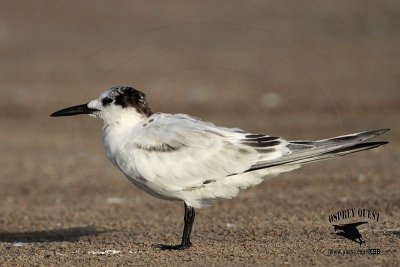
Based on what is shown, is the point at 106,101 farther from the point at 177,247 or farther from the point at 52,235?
the point at 52,235

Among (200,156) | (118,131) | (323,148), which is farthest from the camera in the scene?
(118,131)

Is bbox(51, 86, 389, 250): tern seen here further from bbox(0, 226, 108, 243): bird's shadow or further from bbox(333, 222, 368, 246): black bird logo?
bbox(0, 226, 108, 243): bird's shadow

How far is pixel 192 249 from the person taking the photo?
6.83 metres

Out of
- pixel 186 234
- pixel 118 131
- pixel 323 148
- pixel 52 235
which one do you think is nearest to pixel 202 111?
pixel 52 235

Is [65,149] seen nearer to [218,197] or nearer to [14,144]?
[14,144]

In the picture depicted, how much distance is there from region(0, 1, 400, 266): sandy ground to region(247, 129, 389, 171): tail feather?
2.30 ft

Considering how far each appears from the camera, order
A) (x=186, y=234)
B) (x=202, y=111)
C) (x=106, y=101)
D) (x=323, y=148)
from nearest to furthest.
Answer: (x=323, y=148) → (x=186, y=234) → (x=106, y=101) → (x=202, y=111)

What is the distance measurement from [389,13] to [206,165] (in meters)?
18.4

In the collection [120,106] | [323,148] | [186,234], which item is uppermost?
[120,106]

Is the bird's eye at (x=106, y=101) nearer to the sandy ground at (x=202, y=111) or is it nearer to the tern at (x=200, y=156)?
the tern at (x=200, y=156)

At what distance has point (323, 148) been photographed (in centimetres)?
670

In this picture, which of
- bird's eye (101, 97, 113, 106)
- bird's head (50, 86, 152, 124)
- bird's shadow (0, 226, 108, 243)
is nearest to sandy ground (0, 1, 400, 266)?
bird's shadow (0, 226, 108, 243)

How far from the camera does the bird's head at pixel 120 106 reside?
720cm

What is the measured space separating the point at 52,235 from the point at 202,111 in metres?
8.40
